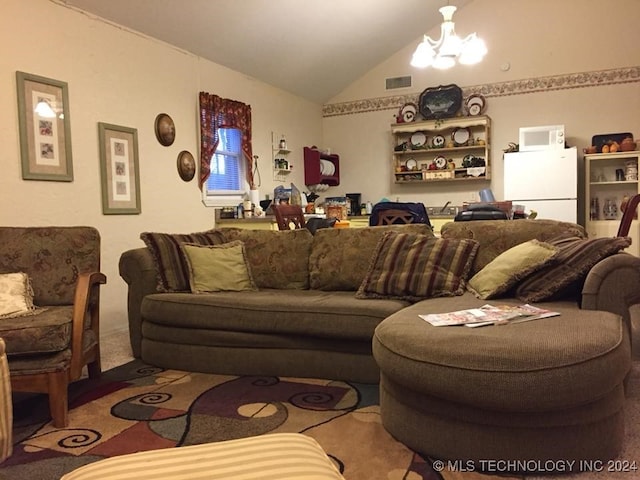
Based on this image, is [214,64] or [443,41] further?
[214,64]

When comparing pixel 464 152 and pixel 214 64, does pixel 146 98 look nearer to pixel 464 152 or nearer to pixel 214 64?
pixel 214 64

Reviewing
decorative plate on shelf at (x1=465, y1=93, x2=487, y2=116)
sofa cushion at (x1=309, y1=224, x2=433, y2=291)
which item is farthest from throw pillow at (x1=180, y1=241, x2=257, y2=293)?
decorative plate on shelf at (x1=465, y1=93, x2=487, y2=116)

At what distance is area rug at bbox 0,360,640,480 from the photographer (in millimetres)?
1822

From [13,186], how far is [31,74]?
78 cm

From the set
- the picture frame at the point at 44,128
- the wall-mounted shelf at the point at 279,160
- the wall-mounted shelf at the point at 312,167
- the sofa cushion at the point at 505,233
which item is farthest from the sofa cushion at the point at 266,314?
the wall-mounted shelf at the point at 312,167

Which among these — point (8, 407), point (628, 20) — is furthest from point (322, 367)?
point (628, 20)

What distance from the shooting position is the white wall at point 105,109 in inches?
131

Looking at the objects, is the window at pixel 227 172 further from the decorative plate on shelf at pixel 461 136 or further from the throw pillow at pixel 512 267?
the throw pillow at pixel 512 267

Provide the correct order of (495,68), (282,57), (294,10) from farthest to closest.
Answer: (495,68) < (282,57) < (294,10)

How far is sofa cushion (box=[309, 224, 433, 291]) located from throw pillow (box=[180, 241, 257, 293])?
18.0 inches

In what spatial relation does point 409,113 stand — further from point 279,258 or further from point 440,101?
point 279,258

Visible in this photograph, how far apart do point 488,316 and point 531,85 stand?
5.22m

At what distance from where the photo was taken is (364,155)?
24.0 feet

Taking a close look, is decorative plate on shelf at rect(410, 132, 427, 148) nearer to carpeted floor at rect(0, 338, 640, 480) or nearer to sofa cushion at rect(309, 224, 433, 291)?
sofa cushion at rect(309, 224, 433, 291)
